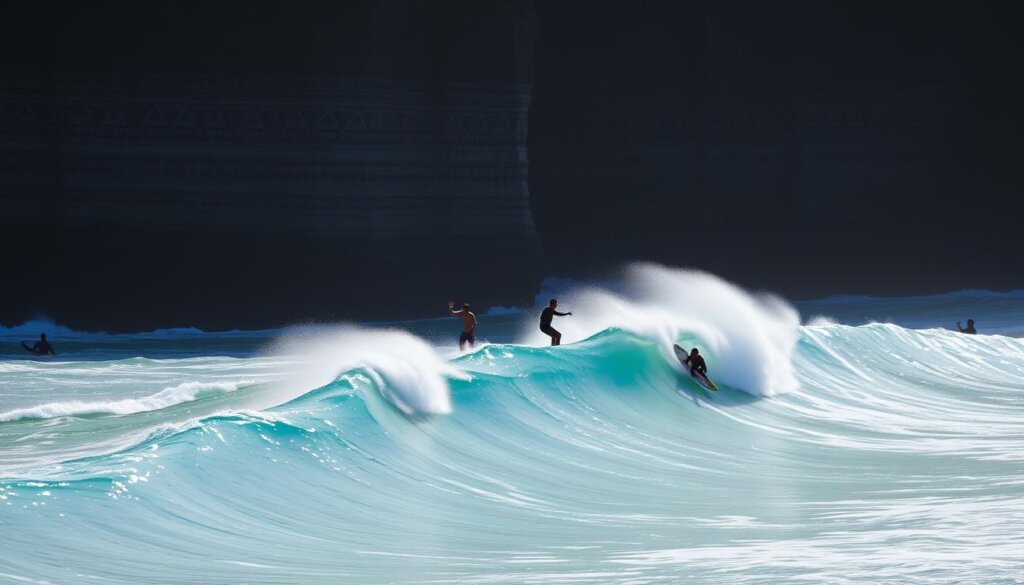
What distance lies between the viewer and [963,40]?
4678cm

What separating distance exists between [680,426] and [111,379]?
9345mm

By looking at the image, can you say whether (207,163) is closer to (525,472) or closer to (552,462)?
(552,462)

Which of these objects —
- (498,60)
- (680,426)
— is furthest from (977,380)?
(498,60)

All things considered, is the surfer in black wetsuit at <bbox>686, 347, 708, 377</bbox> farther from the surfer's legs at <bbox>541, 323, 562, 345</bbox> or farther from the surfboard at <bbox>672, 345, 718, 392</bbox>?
the surfer's legs at <bbox>541, 323, 562, 345</bbox>

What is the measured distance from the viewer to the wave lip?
2077cm

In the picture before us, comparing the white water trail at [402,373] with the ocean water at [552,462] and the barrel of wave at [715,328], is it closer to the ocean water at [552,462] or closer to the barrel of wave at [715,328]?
the ocean water at [552,462]

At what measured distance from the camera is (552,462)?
17.2 metres

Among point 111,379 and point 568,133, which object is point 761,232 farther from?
point 111,379

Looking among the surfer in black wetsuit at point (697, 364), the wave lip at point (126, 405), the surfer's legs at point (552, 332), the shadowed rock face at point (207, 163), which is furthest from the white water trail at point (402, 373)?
the shadowed rock face at point (207, 163)

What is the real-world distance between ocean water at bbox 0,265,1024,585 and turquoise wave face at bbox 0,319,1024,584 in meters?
0.03

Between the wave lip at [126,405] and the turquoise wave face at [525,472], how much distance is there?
0.07 meters

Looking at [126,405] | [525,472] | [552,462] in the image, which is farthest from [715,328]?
[126,405]

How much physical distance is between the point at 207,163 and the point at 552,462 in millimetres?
18712

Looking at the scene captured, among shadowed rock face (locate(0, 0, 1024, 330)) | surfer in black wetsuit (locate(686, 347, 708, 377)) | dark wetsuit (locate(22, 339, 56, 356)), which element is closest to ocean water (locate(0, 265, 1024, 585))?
surfer in black wetsuit (locate(686, 347, 708, 377))
